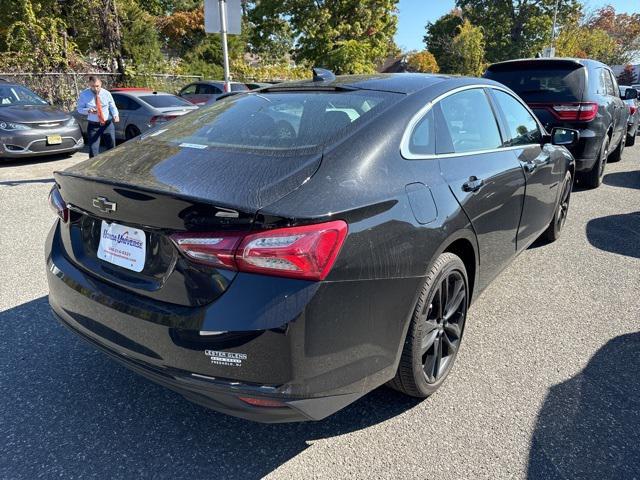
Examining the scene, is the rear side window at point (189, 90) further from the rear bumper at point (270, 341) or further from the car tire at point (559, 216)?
the rear bumper at point (270, 341)

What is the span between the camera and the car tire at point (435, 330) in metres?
2.29

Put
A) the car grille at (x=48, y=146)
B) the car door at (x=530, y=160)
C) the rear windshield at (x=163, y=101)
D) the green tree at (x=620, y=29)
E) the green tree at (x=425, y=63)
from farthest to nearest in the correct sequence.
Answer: the green tree at (x=620, y=29)
the green tree at (x=425, y=63)
the rear windshield at (x=163, y=101)
the car grille at (x=48, y=146)
the car door at (x=530, y=160)

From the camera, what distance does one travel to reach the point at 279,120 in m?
2.66

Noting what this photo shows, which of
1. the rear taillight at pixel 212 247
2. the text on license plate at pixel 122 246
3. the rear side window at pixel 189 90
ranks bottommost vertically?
the text on license plate at pixel 122 246

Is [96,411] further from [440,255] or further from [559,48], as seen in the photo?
[559,48]

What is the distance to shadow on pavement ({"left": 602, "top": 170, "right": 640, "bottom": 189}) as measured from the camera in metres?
7.81

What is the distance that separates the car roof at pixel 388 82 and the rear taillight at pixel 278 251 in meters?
1.28

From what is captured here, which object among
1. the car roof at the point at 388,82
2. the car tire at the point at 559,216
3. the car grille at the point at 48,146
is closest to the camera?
the car roof at the point at 388,82

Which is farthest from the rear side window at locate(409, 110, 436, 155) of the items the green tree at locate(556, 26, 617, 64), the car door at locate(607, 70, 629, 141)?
the green tree at locate(556, 26, 617, 64)

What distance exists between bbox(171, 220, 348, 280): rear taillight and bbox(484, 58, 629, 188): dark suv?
591 cm

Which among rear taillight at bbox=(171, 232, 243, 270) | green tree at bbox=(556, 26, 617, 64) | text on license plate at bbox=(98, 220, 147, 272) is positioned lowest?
text on license plate at bbox=(98, 220, 147, 272)

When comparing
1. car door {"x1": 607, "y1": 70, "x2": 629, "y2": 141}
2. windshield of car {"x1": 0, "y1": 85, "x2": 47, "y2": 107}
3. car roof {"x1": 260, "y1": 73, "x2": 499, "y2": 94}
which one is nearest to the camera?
car roof {"x1": 260, "y1": 73, "x2": 499, "y2": 94}

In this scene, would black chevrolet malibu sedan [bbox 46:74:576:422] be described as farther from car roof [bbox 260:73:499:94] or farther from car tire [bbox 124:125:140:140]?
car tire [bbox 124:125:140:140]

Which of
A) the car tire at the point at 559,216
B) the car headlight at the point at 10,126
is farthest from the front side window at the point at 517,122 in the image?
the car headlight at the point at 10,126
